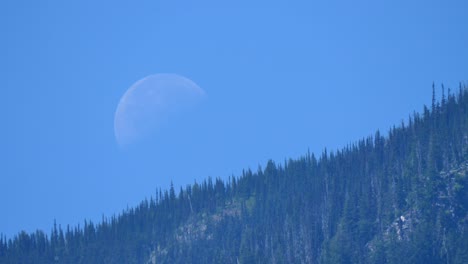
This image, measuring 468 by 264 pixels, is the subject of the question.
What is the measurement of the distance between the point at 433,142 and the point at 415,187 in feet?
32.2

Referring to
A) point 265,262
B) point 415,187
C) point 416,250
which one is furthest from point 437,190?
point 265,262

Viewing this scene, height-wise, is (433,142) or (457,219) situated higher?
(433,142)

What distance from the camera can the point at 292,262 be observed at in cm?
19925

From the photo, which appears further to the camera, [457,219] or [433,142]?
[433,142]

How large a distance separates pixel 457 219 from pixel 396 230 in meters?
10.5

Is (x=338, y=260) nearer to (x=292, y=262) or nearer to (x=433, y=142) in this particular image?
(x=292, y=262)

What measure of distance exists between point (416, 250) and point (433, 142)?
88.3ft

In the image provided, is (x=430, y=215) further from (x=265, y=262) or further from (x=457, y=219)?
(x=265, y=262)

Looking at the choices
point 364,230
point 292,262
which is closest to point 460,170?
point 364,230

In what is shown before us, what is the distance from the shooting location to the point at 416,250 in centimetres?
17812

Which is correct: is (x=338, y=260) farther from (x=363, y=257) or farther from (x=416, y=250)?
(x=416, y=250)

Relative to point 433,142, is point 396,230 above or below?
below

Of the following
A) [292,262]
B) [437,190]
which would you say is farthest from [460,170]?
[292,262]

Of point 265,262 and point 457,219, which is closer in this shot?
point 457,219
